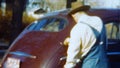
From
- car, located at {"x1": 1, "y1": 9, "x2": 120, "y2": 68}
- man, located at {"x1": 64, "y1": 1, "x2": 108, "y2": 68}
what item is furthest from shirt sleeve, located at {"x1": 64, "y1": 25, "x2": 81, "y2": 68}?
car, located at {"x1": 1, "y1": 9, "x2": 120, "y2": 68}

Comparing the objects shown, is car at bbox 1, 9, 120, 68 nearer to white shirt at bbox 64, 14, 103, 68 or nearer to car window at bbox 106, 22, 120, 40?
car window at bbox 106, 22, 120, 40

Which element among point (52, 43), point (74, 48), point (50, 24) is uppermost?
point (74, 48)

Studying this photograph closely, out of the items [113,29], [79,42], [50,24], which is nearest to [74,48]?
[79,42]

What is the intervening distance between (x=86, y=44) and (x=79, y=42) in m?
0.12

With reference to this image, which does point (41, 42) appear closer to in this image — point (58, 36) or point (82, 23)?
point (58, 36)

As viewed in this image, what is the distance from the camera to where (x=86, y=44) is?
514 cm

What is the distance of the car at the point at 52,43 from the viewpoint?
254 inches

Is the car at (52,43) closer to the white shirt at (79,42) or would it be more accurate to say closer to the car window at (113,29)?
the car window at (113,29)

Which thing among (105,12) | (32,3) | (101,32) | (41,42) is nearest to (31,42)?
(41,42)

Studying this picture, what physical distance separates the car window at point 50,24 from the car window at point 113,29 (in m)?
0.70

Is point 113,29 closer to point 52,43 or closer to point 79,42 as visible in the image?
point 52,43

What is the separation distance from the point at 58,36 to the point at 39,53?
40 cm

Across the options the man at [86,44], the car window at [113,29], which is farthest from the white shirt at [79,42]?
the car window at [113,29]

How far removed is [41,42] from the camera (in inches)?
270
